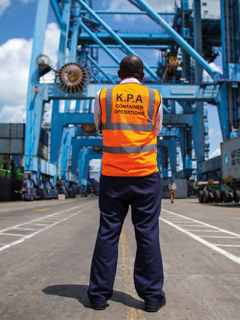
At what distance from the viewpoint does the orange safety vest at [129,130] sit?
2.32 meters

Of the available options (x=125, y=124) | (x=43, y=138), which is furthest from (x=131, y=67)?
(x=43, y=138)

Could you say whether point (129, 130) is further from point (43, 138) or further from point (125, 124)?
point (43, 138)

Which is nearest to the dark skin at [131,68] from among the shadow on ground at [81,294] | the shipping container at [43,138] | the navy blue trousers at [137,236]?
the navy blue trousers at [137,236]

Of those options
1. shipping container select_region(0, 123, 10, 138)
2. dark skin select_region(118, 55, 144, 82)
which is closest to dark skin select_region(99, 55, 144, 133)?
dark skin select_region(118, 55, 144, 82)

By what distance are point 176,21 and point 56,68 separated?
21080mm

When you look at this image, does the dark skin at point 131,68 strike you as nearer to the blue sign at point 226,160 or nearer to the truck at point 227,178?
the truck at point 227,178

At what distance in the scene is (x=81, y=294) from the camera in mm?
2455

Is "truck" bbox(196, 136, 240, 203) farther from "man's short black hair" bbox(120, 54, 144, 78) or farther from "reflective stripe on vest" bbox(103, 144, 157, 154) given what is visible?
"reflective stripe on vest" bbox(103, 144, 157, 154)

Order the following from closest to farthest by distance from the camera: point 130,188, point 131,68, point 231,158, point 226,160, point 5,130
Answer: point 130,188, point 131,68, point 231,158, point 226,160, point 5,130

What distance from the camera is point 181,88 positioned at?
30156 millimetres

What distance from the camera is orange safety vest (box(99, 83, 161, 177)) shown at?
232 centimetres

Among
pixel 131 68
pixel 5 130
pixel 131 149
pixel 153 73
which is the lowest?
pixel 131 149

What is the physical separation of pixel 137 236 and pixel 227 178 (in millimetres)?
16616

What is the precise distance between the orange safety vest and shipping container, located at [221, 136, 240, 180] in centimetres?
1547
